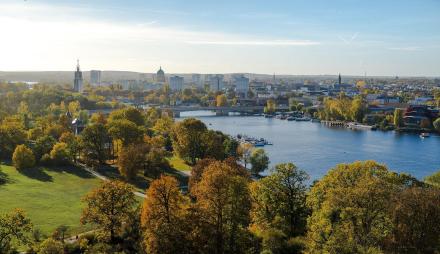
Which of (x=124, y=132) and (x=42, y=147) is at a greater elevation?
(x=124, y=132)

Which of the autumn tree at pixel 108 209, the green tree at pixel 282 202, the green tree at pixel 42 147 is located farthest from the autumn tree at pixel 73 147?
the green tree at pixel 282 202

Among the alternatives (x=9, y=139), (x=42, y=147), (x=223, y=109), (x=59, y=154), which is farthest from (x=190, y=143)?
(x=223, y=109)

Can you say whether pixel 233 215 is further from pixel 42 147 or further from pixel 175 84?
pixel 175 84

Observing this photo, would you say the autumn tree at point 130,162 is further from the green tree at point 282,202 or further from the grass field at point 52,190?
the green tree at point 282,202

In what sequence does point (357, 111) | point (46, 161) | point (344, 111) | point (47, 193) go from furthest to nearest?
point (344, 111), point (357, 111), point (46, 161), point (47, 193)

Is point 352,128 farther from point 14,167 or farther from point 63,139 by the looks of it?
point 14,167
